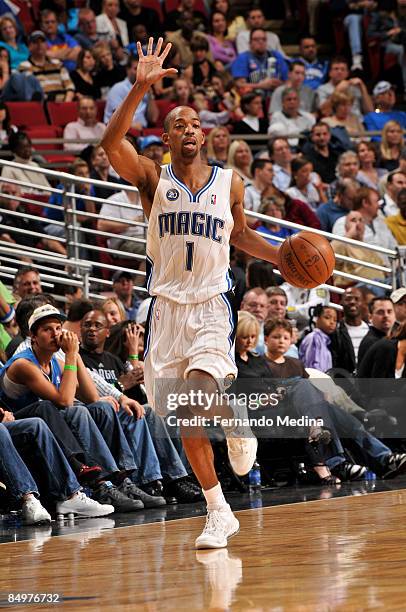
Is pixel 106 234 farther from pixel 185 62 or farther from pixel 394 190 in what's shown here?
pixel 185 62

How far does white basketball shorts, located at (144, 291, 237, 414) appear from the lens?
5316mm

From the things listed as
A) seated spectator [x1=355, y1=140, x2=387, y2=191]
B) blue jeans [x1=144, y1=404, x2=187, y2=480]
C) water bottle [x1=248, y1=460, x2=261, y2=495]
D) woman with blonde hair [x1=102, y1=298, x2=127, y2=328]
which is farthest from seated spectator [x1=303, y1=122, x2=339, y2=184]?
blue jeans [x1=144, y1=404, x2=187, y2=480]

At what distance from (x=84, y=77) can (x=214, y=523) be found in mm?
9933

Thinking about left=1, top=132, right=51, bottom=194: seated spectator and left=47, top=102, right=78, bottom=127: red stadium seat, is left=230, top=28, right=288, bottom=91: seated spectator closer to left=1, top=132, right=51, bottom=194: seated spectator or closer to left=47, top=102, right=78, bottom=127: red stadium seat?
left=47, top=102, right=78, bottom=127: red stadium seat

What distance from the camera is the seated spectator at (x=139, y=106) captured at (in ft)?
45.9

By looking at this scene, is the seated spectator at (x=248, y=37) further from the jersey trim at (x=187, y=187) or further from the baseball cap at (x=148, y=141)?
the jersey trim at (x=187, y=187)

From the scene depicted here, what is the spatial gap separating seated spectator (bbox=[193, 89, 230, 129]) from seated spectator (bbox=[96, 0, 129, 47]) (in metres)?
1.83

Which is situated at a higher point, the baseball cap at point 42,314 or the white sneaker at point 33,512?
the baseball cap at point 42,314

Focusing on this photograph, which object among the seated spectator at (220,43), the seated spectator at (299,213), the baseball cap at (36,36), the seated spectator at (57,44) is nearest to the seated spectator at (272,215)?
the seated spectator at (299,213)

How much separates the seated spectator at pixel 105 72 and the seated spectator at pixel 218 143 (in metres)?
2.32

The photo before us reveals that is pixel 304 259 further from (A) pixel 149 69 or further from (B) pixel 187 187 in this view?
(A) pixel 149 69

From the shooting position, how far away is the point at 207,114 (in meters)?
14.1

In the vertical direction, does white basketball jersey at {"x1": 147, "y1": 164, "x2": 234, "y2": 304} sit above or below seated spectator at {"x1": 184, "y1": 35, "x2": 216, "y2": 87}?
below

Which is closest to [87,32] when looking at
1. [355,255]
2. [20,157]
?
[20,157]
